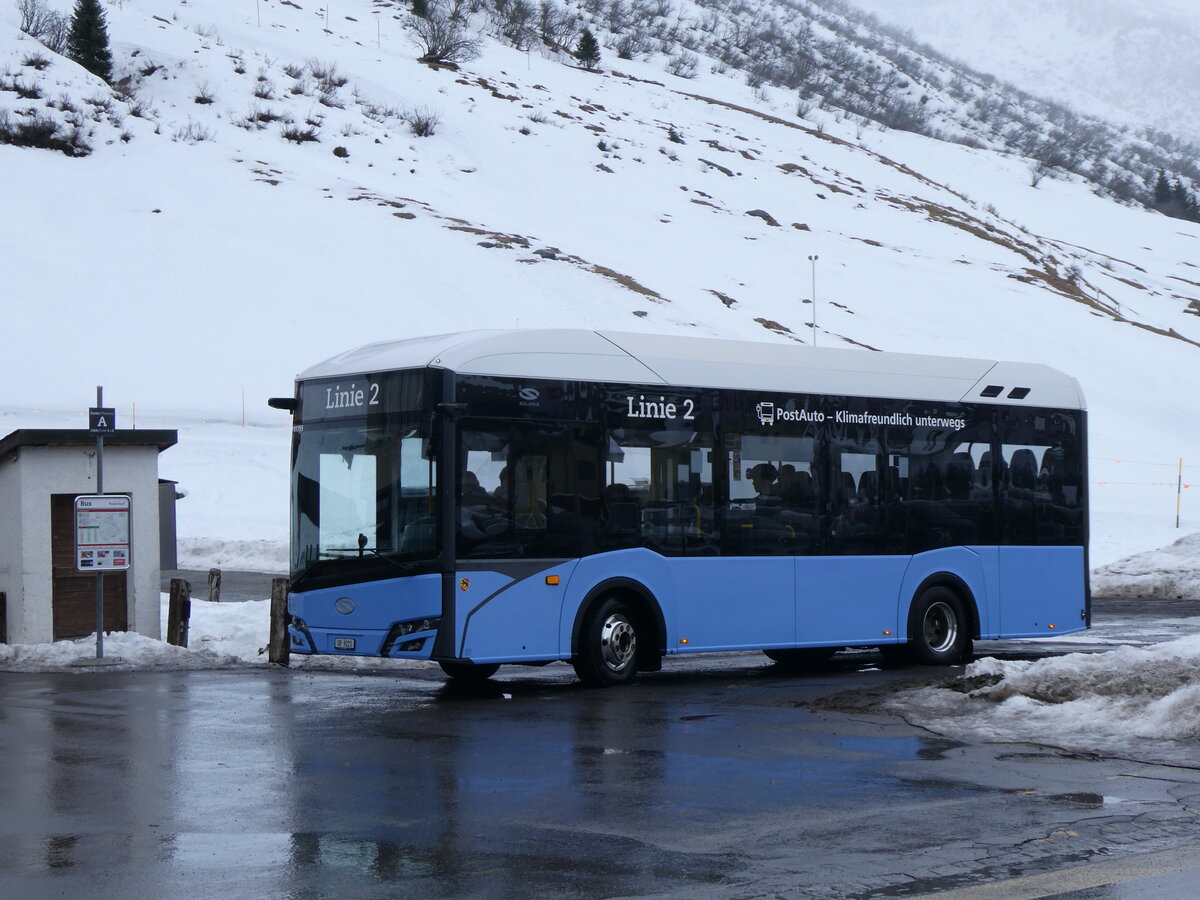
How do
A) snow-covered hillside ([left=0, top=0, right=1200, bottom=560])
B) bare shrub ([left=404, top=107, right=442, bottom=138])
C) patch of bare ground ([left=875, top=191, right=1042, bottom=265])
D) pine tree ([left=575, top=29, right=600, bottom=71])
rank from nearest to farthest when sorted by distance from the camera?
snow-covered hillside ([left=0, top=0, right=1200, bottom=560]), bare shrub ([left=404, top=107, right=442, bottom=138]), patch of bare ground ([left=875, top=191, right=1042, bottom=265]), pine tree ([left=575, top=29, right=600, bottom=71])

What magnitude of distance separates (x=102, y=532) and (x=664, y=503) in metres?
6.16

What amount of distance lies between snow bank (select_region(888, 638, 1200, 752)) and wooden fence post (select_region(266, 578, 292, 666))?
705 centimetres

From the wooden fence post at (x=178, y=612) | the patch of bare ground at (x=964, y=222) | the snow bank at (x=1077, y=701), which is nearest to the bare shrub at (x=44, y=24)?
the patch of bare ground at (x=964, y=222)

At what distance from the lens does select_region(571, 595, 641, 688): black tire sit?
14.6 meters

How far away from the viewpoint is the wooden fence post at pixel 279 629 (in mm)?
17391

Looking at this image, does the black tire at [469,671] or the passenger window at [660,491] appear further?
the black tire at [469,671]

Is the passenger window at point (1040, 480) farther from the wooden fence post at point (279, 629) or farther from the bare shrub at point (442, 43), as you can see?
the bare shrub at point (442, 43)

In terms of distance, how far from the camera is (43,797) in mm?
9172

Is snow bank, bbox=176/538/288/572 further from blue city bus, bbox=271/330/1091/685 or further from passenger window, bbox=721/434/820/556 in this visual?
passenger window, bbox=721/434/820/556

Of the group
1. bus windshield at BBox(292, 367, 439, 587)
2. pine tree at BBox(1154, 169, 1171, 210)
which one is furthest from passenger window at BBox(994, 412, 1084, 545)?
pine tree at BBox(1154, 169, 1171, 210)

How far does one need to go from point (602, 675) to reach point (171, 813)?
637 centimetres

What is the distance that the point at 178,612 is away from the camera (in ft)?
58.6

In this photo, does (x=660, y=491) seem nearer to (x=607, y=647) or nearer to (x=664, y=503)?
(x=664, y=503)

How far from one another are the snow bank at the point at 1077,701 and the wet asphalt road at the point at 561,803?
1.49 feet
